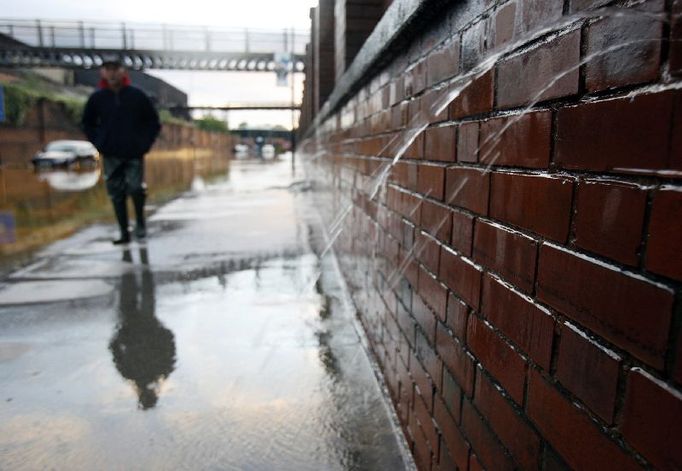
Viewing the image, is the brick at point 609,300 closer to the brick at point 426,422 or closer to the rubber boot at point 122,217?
the brick at point 426,422

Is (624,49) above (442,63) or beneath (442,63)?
beneath

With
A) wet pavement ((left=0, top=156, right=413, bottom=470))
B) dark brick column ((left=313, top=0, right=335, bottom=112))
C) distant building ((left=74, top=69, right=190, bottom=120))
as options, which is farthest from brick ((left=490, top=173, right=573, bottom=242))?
distant building ((left=74, top=69, right=190, bottom=120))

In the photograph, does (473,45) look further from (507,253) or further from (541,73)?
(507,253)

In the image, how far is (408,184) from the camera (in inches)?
77.5

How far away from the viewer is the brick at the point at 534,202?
89 cm

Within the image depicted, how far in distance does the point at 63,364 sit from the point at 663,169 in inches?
110

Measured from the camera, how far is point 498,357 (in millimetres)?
1162

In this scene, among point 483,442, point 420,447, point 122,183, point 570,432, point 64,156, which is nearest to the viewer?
point 570,432

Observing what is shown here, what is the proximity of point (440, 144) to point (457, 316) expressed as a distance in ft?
1.72

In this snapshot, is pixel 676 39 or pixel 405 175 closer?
pixel 676 39

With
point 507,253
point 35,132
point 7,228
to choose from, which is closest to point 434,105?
point 507,253

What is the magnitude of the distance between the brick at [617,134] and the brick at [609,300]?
0.16m

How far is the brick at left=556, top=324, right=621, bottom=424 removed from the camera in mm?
768

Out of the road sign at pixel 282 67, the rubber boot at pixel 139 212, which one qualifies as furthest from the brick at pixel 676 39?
the road sign at pixel 282 67
